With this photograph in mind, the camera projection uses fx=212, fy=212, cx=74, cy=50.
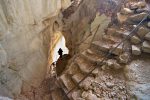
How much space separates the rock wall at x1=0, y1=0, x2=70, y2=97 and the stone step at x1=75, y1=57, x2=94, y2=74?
156cm

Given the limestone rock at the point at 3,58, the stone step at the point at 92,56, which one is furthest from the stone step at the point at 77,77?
the limestone rock at the point at 3,58

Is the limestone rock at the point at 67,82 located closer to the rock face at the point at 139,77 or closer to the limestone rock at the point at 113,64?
the limestone rock at the point at 113,64

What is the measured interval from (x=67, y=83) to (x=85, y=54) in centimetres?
109

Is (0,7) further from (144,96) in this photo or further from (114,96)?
(144,96)

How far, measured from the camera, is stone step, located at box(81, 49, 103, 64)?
6.06 metres

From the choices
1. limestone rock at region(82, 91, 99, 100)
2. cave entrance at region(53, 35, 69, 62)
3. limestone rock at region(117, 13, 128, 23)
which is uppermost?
limestone rock at region(117, 13, 128, 23)

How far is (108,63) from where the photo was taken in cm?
573

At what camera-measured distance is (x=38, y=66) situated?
289 inches

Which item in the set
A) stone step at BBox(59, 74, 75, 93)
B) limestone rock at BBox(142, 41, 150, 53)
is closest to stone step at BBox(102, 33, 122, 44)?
limestone rock at BBox(142, 41, 150, 53)

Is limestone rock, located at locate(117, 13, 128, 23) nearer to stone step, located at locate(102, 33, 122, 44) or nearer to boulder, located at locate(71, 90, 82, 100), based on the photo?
stone step, located at locate(102, 33, 122, 44)

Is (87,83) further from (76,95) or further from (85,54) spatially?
(85,54)

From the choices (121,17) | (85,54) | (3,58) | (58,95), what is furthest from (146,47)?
(3,58)

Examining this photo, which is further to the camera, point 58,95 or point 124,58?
point 58,95

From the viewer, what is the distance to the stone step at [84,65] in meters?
5.96
